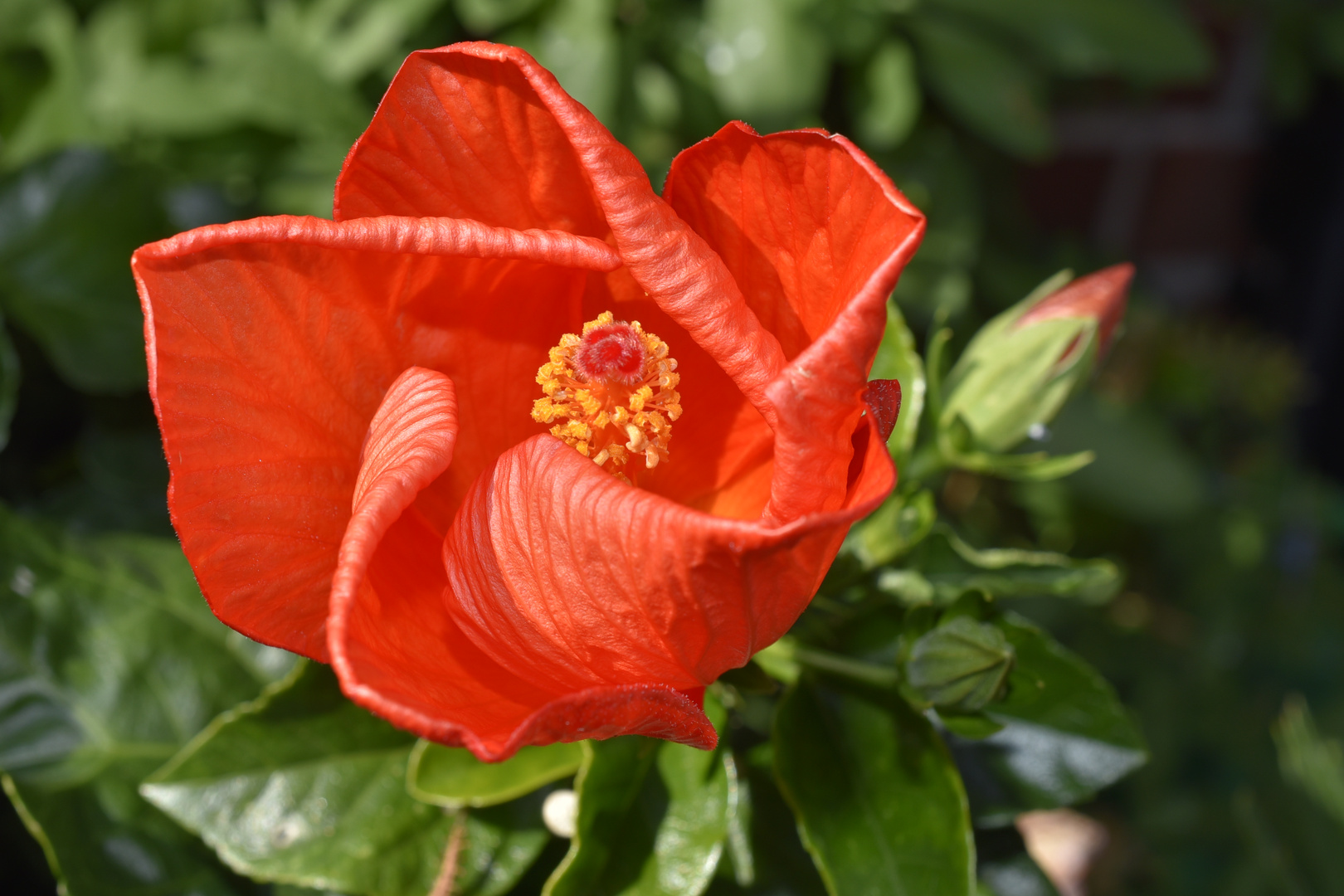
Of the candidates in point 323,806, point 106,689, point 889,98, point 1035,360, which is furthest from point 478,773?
point 889,98

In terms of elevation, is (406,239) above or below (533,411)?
above

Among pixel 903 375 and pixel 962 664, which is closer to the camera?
pixel 962 664

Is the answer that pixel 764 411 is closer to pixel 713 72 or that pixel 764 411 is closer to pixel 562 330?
pixel 562 330

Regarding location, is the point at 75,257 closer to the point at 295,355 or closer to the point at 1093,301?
the point at 295,355

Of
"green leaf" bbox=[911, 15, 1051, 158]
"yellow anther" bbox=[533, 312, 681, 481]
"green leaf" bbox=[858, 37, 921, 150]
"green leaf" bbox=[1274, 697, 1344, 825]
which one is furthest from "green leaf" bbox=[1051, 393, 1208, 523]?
"yellow anther" bbox=[533, 312, 681, 481]

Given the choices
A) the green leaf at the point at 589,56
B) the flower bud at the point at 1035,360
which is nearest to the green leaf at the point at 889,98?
the green leaf at the point at 589,56

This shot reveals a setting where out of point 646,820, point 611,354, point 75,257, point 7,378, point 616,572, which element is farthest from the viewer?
point 75,257

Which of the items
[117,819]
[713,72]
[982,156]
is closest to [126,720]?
[117,819]

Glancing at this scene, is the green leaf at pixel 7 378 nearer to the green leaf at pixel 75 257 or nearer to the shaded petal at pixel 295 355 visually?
the green leaf at pixel 75 257
